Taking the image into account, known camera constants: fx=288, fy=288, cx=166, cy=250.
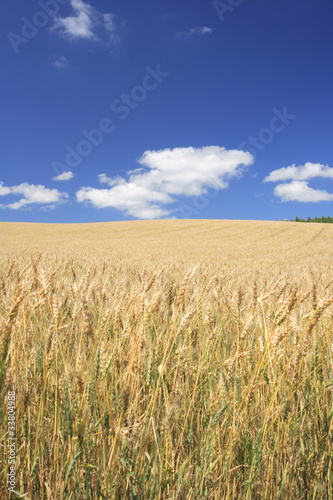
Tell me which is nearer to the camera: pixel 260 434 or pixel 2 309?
pixel 260 434

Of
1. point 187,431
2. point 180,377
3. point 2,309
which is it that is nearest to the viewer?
point 187,431

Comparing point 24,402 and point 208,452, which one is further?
point 24,402

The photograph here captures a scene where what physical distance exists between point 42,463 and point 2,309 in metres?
1.99

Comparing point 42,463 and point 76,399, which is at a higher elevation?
point 76,399

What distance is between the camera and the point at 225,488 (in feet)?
3.71

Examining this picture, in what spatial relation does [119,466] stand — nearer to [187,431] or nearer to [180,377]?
[187,431]

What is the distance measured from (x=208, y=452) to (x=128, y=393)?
37 cm

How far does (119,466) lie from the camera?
105 cm

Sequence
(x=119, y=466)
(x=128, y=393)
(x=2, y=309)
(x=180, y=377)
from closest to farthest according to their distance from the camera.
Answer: (x=119, y=466)
(x=128, y=393)
(x=180, y=377)
(x=2, y=309)

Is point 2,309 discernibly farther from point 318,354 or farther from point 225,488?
point 318,354

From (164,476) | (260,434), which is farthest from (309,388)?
(164,476)

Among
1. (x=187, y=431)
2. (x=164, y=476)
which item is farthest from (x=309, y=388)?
(x=164, y=476)

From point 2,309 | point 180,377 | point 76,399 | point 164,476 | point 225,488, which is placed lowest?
point 225,488

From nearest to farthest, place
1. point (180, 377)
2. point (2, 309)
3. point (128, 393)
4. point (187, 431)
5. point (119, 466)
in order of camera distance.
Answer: point (119, 466) → point (128, 393) → point (187, 431) → point (180, 377) → point (2, 309)
